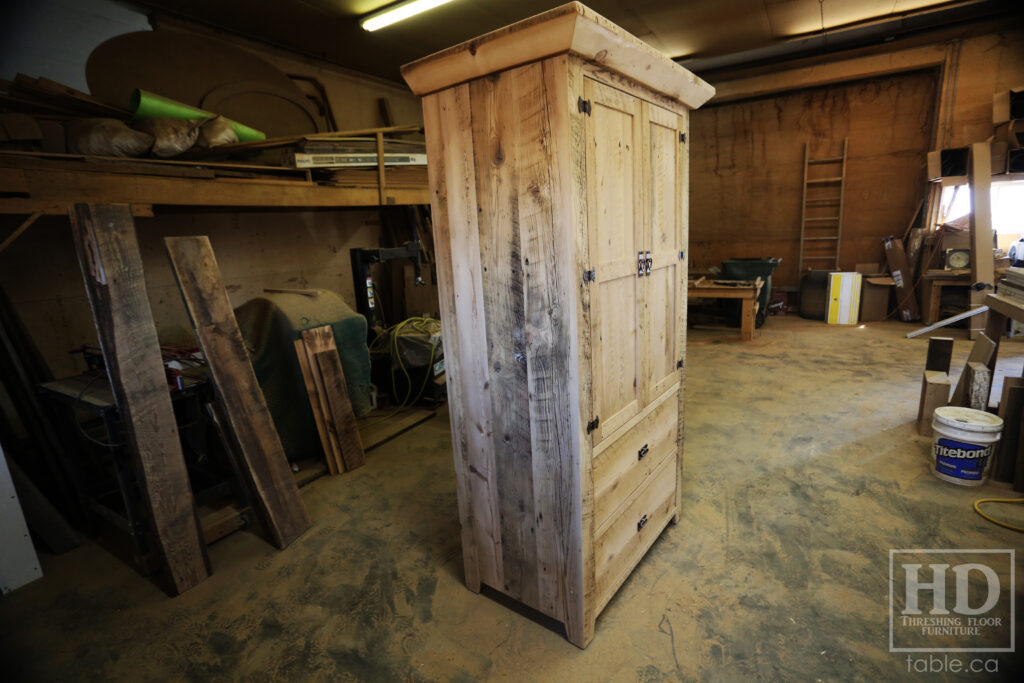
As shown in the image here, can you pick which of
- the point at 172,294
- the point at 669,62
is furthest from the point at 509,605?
the point at 172,294

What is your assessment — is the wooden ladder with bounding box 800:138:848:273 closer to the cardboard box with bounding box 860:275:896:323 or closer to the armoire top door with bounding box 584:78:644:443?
the cardboard box with bounding box 860:275:896:323

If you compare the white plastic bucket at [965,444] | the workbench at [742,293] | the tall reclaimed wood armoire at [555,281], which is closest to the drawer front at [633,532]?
the tall reclaimed wood armoire at [555,281]

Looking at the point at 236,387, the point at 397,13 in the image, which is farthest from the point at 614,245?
the point at 397,13

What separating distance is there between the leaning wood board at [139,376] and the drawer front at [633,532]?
2001 millimetres

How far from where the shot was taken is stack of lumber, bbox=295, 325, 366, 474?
3277mm

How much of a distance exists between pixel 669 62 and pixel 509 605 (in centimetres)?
240

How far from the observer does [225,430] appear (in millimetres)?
2594

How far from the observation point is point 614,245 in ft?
5.96

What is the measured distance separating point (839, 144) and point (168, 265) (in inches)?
Result: 363

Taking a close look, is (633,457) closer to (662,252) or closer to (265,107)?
(662,252)

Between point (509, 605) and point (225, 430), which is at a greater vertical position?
point (225, 430)

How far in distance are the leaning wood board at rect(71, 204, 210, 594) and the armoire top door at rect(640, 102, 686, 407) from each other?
7.61 ft

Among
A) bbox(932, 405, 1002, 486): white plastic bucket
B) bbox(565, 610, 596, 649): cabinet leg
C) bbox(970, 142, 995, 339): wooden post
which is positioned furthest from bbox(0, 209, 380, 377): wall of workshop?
bbox(970, 142, 995, 339): wooden post

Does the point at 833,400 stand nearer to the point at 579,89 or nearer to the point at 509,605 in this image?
the point at 509,605
